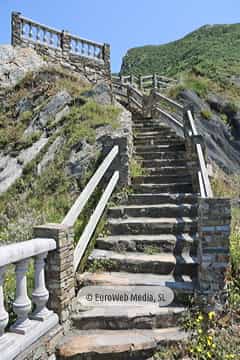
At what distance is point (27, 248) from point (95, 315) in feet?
4.90

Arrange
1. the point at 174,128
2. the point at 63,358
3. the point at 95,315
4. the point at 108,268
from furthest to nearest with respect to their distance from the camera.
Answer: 1. the point at 174,128
2. the point at 108,268
3. the point at 95,315
4. the point at 63,358

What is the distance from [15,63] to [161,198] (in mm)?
11182

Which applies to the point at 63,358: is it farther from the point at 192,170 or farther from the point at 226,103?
the point at 226,103

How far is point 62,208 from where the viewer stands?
25.0ft

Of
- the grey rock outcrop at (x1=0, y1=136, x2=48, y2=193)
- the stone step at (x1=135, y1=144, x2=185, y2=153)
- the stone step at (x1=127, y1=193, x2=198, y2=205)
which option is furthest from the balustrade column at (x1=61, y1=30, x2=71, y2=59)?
the stone step at (x1=127, y1=193, x2=198, y2=205)

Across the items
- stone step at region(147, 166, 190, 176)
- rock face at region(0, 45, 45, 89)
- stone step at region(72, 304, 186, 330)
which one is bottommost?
stone step at region(72, 304, 186, 330)

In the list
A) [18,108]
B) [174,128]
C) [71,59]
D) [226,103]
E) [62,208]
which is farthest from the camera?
[71,59]

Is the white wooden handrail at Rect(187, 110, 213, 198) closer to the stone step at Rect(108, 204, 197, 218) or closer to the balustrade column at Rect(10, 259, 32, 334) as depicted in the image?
the stone step at Rect(108, 204, 197, 218)

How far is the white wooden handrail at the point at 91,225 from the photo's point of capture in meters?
5.18

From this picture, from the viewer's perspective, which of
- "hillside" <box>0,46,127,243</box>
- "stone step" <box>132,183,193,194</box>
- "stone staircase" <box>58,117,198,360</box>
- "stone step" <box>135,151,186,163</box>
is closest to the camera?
"stone staircase" <box>58,117,198,360</box>

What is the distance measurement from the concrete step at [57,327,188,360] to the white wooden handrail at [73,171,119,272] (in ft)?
3.23

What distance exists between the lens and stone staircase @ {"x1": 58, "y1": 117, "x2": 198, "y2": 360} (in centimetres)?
435

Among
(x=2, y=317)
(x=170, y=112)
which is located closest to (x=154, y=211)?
(x=2, y=317)

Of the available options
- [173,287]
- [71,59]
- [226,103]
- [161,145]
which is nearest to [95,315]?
[173,287]
